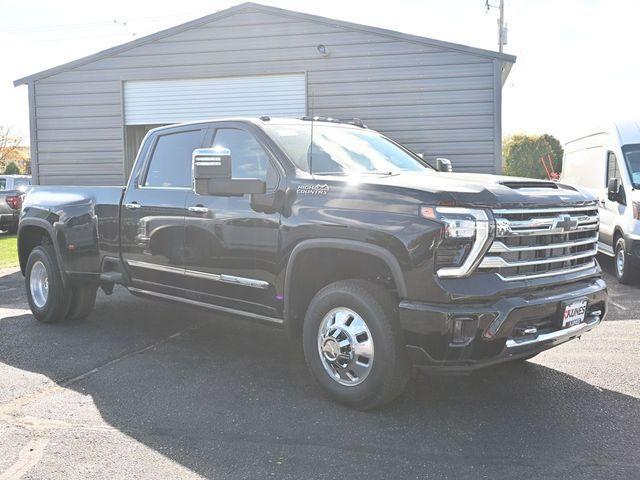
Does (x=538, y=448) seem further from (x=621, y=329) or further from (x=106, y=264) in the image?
(x=106, y=264)

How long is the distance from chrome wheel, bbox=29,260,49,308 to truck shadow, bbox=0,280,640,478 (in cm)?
105

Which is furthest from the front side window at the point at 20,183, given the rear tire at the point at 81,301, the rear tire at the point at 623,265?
the rear tire at the point at 623,265

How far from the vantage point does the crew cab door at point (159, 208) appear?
521cm

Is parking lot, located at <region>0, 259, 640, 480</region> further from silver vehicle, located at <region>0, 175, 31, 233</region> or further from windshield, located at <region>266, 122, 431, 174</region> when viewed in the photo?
silver vehicle, located at <region>0, 175, 31, 233</region>

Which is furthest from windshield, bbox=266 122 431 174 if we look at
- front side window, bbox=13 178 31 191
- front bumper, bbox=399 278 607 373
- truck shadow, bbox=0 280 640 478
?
front side window, bbox=13 178 31 191

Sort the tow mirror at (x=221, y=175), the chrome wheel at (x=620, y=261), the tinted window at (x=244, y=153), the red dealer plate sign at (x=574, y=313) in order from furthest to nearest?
the chrome wheel at (x=620, y=261), the tinted window at (x=244, y=153), the tow mirror at (x=221, y=175), the red dealer plate sign at (x=574, y=313)

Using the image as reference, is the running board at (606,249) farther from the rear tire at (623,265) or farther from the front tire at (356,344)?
the front tire at (356,344)

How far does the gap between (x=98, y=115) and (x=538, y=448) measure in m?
11.4

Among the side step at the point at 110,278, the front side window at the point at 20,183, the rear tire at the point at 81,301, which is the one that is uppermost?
the front side window at the point at 20,183

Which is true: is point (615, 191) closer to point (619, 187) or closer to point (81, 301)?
point (619, 187)

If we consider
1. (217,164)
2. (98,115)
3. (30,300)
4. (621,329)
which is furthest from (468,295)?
(98,115)

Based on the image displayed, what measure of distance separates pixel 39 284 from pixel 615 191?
7773 mm

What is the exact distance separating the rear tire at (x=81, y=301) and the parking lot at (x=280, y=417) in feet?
2.60

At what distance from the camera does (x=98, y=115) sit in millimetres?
12688
